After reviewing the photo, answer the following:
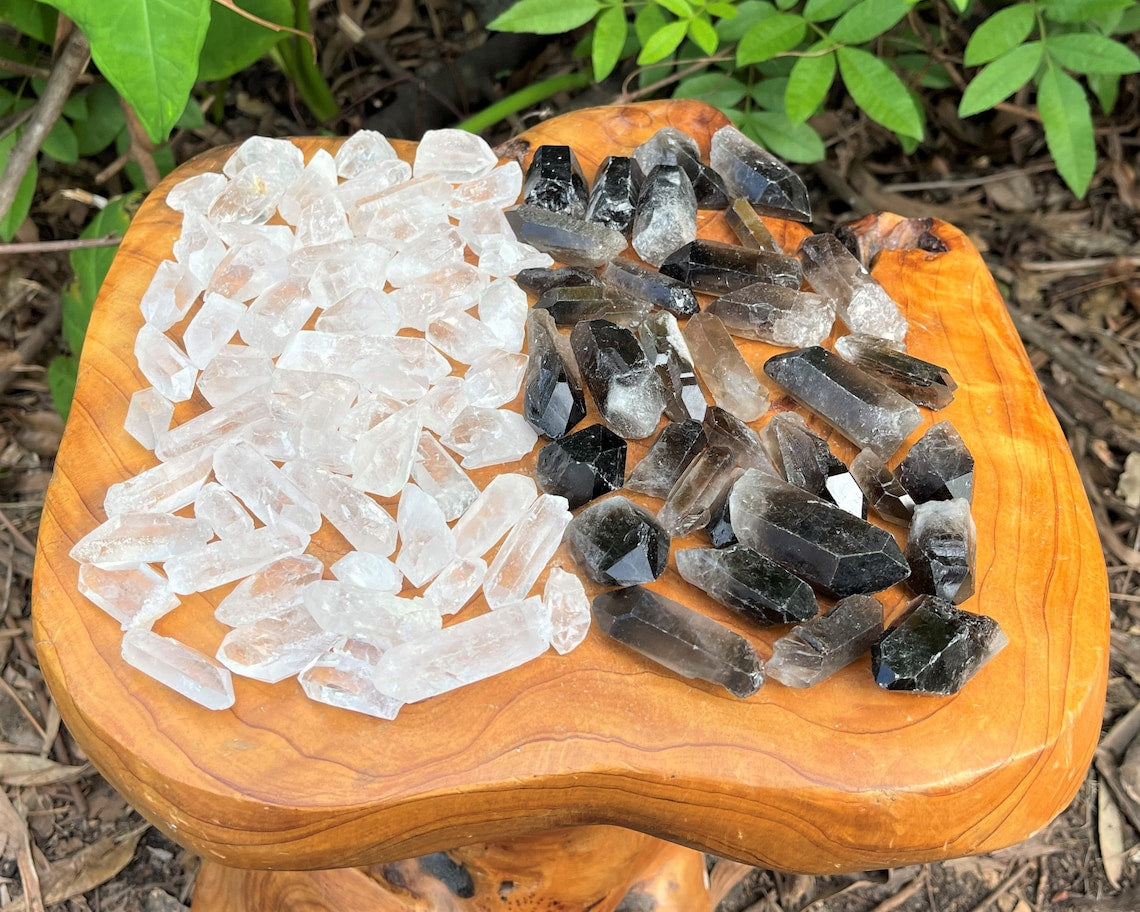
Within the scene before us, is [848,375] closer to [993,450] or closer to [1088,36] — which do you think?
[993,450]

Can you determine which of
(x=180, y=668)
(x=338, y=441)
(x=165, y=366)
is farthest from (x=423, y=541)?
(x=165, y=366)

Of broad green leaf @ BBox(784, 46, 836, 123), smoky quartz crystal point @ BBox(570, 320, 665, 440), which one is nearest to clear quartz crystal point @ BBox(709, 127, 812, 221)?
broad green leaf @ BBox(784, 46, 836, 123)

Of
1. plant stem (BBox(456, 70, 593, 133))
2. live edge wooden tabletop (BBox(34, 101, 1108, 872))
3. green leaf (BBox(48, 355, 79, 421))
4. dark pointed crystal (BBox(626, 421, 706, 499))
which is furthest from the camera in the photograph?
plant stem (BBox(456, 70, 593, 133))

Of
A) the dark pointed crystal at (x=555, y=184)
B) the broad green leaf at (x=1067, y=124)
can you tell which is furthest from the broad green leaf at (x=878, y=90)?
the dark pointed crystal at (x=555, y=184)

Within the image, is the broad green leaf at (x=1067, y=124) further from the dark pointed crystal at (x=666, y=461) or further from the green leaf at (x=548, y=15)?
the dark pointed crystal at (x=666, y=461)

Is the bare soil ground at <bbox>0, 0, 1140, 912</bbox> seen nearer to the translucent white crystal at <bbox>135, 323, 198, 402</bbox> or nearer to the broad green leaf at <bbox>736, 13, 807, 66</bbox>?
the broad green leaf at <bbox>736, 13, 807, 66</bbox>
